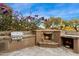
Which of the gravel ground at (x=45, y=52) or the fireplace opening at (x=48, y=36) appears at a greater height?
the fireplace opening at (x=48, y=36)

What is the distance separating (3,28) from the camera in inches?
98.7

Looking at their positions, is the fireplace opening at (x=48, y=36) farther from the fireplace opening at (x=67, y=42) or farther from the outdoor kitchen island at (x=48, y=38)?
the fireplace opening at (x=67, y=42)

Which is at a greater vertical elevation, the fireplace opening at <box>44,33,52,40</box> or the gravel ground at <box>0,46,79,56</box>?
the fireplace opening at <box>44,33,52,40</box>

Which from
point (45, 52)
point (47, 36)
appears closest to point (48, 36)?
point (47, 36)

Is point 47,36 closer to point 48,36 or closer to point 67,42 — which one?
point 48,36

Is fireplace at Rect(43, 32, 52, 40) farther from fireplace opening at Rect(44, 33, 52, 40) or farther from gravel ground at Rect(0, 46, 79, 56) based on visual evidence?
gravel ground at Rect(0, 46, 79, 56)

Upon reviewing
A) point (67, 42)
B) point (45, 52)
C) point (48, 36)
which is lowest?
point (45, 52)

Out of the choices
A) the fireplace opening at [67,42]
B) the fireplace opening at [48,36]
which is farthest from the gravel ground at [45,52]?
the fireplace opening at [48,36]

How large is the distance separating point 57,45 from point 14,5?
102 cm

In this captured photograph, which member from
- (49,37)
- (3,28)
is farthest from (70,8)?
(3,28)

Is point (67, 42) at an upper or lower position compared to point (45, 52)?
upper

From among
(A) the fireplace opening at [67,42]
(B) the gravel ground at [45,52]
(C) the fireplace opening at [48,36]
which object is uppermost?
(C) the fireplace opening at [48,36]

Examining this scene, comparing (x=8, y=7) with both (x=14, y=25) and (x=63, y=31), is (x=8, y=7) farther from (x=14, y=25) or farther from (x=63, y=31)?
(x=63, y=31)

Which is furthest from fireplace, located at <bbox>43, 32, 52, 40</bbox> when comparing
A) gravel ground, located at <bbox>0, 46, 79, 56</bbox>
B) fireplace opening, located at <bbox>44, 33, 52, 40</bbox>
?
gravel ground, located at <bbox>0, 46, 79, 56</bbox>
